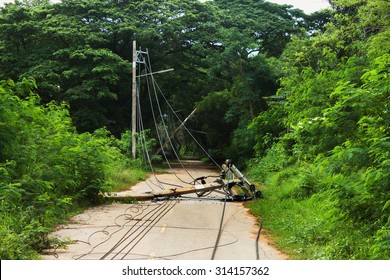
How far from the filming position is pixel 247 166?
2331 cm

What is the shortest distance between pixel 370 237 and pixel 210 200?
26.1 feet

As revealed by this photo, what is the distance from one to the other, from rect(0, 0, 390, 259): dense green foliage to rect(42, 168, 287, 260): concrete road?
562mm

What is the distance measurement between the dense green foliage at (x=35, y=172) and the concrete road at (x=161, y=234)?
0.51 metres

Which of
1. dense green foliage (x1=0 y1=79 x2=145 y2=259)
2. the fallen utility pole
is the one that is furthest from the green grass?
dense green foliage (x1=0 y1=79 x2=145 y2=259)

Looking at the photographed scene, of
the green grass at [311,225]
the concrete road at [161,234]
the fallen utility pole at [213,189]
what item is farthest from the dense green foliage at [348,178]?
the fallen utility pole at [213,189]

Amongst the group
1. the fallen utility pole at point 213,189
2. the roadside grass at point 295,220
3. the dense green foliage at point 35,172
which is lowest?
the fallen utility pole at point 213,189

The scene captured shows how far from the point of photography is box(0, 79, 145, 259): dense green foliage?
653 cm

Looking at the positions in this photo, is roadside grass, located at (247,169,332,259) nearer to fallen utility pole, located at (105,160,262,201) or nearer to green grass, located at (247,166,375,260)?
green grass, located at (247,166,375,260)

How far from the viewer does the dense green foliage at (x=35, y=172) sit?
653cm

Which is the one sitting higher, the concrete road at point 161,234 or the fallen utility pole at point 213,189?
the concrete road at point 161,234

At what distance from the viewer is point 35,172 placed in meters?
8.80

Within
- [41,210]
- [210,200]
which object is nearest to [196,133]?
[210,200]

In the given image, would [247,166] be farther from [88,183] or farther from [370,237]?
[370,237]

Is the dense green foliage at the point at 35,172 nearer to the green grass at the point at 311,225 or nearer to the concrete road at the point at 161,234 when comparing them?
the concrete road at the point at 161,234
